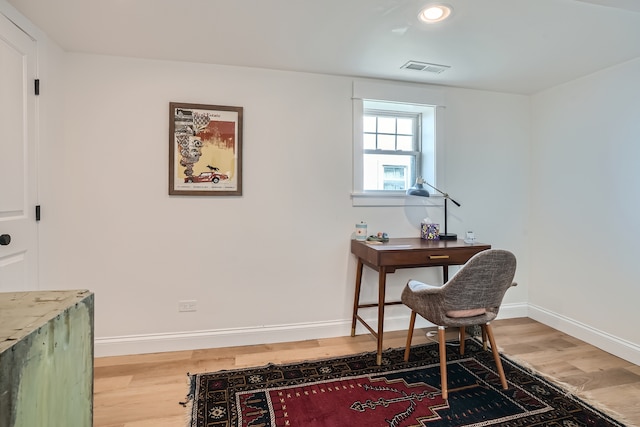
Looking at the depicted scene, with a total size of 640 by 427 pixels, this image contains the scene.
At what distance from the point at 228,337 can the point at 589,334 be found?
2.95 m

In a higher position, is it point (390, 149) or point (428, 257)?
point (390, 149)

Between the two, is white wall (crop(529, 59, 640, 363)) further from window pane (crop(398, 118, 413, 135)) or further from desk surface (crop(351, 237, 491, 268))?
window pane (crop(398, 118, 413, 135))

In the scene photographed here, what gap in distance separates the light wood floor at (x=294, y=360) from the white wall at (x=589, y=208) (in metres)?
0.26

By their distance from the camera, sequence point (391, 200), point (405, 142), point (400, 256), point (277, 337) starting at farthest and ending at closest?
point (405, 142) → point (391, 200) → point (277, 337) → point (400, 256)

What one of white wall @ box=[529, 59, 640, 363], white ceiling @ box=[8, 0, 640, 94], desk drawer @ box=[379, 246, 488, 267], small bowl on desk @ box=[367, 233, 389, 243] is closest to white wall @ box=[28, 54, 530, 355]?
small bowl on desk @ box=[367, 233, 389, 243]

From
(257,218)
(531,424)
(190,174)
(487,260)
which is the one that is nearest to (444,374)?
(531,424)

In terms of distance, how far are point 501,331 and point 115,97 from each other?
3.68m

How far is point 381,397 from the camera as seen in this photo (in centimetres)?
190

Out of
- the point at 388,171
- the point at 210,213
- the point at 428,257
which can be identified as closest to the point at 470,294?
Answer: the point at 428,257

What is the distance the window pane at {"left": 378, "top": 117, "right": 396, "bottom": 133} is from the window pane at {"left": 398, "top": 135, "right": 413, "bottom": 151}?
0.34 feet

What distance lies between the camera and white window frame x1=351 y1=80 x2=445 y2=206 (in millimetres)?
2766

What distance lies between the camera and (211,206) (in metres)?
2.53

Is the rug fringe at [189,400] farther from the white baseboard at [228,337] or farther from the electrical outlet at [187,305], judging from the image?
the electrical outlet at [187,305]

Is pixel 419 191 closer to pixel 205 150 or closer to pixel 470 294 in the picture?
pixel 470 294
